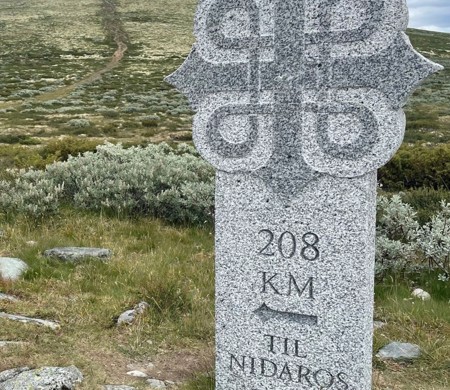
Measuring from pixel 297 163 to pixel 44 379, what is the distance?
2.08 metres

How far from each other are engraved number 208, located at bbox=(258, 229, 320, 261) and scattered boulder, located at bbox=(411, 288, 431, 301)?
9.05ft

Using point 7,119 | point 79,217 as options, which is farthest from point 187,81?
point 7,119

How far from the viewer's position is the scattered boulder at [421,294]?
5812 millimetres

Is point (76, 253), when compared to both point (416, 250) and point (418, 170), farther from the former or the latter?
point (418, 170)

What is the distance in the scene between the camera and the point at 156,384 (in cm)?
412

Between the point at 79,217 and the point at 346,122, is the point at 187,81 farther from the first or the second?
the point at 79,217

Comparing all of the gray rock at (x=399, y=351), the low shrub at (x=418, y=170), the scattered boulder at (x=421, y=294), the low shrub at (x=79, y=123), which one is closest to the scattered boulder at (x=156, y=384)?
the gray rock at (x=399, y=351)

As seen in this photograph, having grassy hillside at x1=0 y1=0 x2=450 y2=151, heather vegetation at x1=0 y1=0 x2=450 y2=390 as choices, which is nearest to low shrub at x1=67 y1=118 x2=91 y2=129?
grassy hillside at x1=0 y1=0 x2=450 y2=151

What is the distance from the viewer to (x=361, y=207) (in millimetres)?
3346

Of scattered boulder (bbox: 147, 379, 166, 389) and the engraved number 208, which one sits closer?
the engraved number 208

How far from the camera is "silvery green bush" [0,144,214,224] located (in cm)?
816

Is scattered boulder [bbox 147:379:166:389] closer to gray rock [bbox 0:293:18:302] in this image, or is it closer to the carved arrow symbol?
the carved arrow symbol

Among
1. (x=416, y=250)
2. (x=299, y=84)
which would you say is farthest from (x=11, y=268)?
(x=416, y=250)

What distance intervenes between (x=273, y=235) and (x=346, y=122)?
0.80 metres
